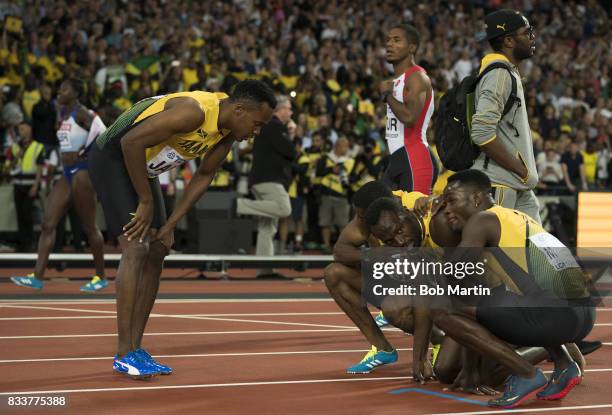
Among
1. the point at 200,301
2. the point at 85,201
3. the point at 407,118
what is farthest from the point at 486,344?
the point at 85,201

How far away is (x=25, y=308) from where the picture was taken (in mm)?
10969

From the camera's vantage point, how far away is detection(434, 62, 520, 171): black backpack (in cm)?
749

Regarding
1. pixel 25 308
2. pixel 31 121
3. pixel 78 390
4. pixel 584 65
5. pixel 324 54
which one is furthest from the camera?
pixel 584 65

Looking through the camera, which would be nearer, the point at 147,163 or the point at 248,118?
the point at 248,118

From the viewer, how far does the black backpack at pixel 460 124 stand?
7492 mm

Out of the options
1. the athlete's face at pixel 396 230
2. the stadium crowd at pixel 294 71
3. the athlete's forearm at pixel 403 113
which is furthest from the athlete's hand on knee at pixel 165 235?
the stadium crowd at pixel 294 71

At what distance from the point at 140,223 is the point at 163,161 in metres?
0.47

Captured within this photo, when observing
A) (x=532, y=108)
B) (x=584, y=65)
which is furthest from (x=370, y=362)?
(x=584, y=65)

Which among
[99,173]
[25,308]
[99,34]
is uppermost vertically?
[99,34]

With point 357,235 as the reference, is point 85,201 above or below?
below

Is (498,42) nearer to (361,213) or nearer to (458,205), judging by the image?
(361,213)

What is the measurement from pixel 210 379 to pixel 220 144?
1.56 m

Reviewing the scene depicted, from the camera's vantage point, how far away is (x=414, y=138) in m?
9.28

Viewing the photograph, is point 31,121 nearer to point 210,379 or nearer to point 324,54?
point 324,54
